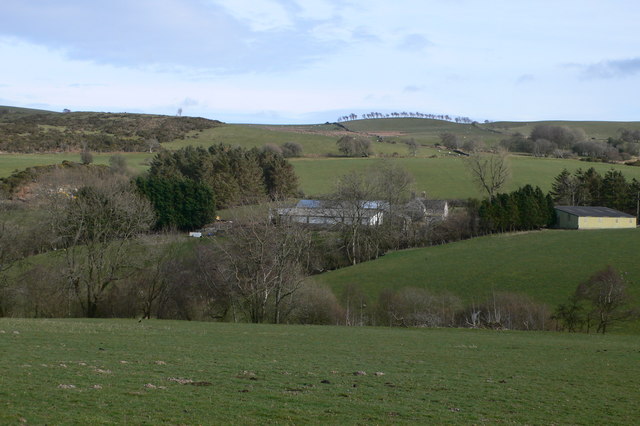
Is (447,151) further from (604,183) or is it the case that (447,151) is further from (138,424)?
(138,424)

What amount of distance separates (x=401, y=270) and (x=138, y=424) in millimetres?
58245

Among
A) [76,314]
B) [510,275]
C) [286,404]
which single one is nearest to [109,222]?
[76,314]

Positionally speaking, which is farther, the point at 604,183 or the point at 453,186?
the point at 453,186

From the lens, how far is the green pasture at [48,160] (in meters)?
115

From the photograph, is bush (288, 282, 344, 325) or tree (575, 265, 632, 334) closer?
tree (575, 265, 632, 334)

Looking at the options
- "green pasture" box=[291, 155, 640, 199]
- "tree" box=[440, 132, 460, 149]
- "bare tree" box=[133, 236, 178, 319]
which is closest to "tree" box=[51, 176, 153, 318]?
"bare tree" box=[133, 236, 178, 319]

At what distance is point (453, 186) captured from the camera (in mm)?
121750

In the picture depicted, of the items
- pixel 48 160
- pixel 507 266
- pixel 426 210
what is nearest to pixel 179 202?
pixel 426 210

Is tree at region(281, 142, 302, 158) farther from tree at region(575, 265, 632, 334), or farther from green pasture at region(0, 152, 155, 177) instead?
tree at region(575, 265, 632, 334)

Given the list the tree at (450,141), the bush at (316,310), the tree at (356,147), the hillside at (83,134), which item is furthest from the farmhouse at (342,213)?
the tree at (450,141)

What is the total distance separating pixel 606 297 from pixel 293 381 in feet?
121

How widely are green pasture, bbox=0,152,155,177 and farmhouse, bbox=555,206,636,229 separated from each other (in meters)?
86.2

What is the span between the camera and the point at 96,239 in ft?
173

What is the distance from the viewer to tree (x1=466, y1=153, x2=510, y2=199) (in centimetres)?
11150
